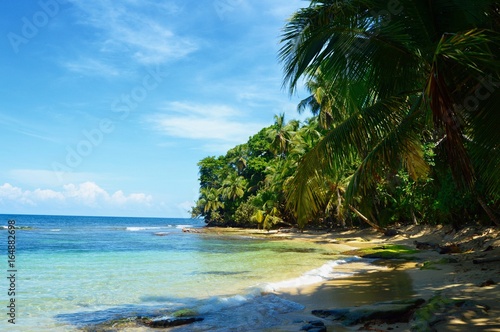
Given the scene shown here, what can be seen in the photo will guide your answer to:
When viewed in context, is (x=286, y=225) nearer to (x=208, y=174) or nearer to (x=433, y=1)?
(x=208, y=174)

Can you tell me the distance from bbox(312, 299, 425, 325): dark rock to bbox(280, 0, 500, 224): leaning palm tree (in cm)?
158

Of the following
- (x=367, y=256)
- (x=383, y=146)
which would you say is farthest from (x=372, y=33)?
(x=367, y=256)

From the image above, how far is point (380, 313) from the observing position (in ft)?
17.0

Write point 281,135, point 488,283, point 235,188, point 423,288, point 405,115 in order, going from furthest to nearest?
1. point 235,188
2. point 281,135
3. point 423,288
4. point 488,283
5. point 405,115

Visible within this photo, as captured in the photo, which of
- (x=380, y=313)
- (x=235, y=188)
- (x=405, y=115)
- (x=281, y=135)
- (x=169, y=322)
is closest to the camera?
(x=380, y=313)

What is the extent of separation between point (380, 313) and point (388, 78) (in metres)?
3.62

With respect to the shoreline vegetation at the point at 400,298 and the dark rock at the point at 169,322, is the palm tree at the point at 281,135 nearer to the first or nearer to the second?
the shoreline vegetation at the point at 400,298

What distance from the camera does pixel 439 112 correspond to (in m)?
3.75

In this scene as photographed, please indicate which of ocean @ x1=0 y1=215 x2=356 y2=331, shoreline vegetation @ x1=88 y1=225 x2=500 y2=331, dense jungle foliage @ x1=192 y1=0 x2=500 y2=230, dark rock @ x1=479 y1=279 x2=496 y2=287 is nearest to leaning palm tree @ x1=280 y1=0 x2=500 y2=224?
dense jungle foliage @ x1=192 y1=0 x2=500 y2=230

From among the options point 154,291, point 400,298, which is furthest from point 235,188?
point 400,298

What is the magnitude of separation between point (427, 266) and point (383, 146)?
5703 mm

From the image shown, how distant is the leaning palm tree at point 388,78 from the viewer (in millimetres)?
4988

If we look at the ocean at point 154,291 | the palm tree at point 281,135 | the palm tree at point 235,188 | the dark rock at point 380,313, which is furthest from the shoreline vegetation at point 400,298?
the palm tree at point 235,188

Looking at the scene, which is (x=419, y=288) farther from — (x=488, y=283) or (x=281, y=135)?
(x=281, y=135)
